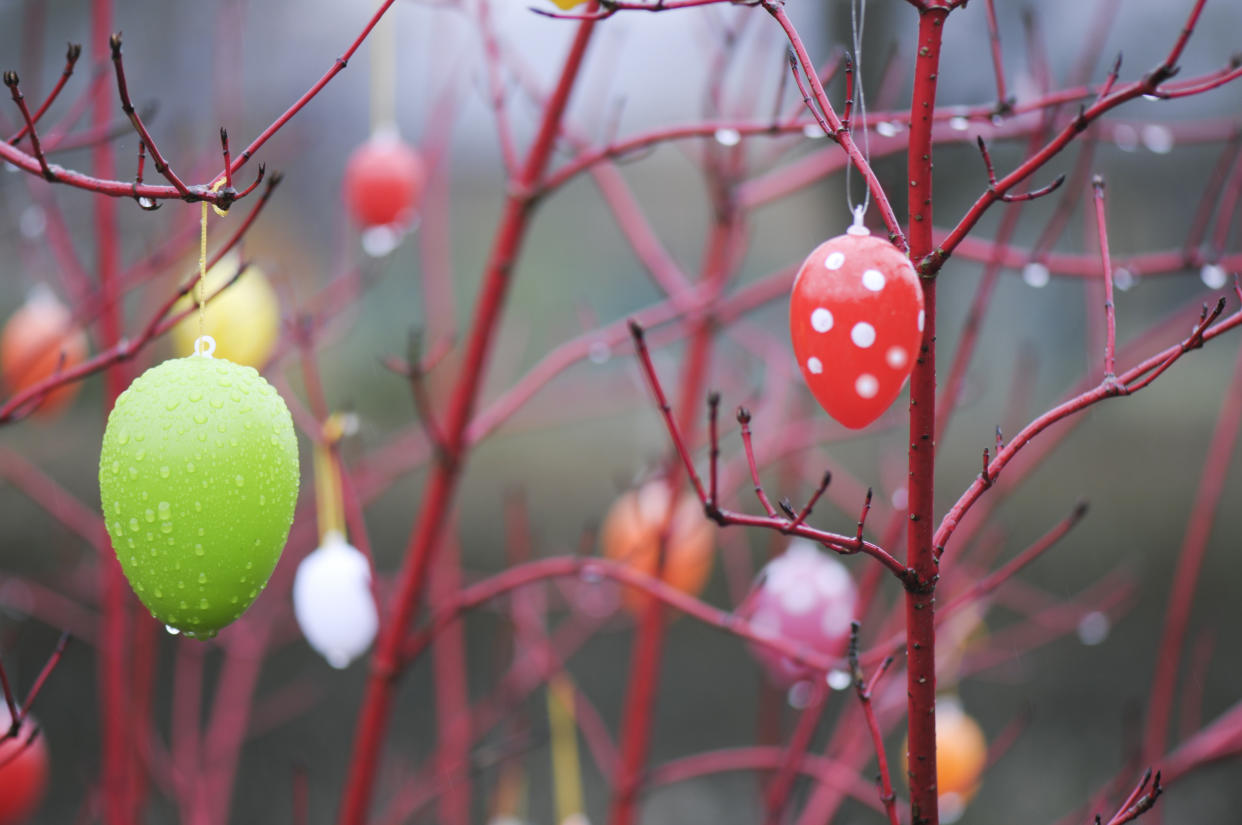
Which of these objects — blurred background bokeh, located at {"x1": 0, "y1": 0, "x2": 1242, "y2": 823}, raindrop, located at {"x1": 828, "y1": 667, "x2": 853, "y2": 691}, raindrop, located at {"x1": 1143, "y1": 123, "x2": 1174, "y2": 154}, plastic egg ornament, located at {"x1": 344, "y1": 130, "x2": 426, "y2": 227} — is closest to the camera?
raindrop, located at {"x1": 828, "y1": 667, "x2": 853, "y2": 691}

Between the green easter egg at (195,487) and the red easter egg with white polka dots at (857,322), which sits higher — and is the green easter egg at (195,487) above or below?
below

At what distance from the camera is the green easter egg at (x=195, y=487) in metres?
0.48

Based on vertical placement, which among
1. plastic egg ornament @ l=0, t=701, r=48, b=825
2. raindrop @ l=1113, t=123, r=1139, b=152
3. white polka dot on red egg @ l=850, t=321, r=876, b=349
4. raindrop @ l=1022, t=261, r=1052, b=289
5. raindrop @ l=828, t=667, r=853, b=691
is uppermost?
raindrop @ l=1113, t=123, r=1139, b=152

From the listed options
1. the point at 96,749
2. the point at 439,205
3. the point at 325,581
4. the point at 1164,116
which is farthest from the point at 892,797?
the point at 96,749

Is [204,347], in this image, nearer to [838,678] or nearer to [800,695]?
[838,678]

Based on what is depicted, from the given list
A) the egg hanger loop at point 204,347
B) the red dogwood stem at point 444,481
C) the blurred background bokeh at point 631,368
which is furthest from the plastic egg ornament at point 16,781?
the blurred background bokeh at point 631,368

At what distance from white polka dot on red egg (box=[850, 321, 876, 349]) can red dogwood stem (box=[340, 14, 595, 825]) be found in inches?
18.4

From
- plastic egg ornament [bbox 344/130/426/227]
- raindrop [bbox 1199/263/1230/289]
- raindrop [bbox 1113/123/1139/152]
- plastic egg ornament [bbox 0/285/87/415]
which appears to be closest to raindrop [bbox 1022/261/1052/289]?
raindrop [bbox 1199/263/1230/289]

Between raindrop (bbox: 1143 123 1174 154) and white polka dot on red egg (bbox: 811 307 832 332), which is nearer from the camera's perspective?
white polka dot on red egg (bbox: 811 307 832 332)

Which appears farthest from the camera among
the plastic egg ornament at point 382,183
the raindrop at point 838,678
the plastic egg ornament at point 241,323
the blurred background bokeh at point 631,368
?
the blurred background bokeh at point 631,368

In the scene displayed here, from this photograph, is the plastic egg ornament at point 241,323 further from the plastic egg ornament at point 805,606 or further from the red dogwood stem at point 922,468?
the red dogwood stem at point 922,468

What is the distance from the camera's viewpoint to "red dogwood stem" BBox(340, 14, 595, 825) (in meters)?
0.88

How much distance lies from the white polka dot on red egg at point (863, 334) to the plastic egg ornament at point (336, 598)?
53 cm

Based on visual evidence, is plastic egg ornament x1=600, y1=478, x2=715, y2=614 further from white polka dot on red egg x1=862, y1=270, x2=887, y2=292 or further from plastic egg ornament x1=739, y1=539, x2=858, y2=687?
white polka dot on red egg x1=862, y1=270, x2=887, y2=292
